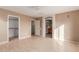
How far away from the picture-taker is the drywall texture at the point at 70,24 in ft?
24.9

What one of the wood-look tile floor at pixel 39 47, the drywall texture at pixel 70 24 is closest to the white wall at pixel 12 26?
the wood-look tile floor at pixel 39 47

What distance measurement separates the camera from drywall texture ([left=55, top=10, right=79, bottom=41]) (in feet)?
24.9

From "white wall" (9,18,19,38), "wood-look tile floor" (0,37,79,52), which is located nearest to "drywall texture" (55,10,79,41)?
"wood-look tile floor" (0,37,79,52)

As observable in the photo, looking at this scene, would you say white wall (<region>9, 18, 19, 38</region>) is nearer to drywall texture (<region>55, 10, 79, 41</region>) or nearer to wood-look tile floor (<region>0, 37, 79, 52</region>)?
wood-look tile floor (<region>0, 37, 79, 52</region>)

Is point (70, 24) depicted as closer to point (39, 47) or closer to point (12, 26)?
point (39, 47)

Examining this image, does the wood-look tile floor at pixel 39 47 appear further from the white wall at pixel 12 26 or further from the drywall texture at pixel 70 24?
the white wall at pixel 12 26

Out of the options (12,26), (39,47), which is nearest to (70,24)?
(39,47)

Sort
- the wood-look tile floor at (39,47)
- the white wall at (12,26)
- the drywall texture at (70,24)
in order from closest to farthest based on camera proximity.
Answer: the wood-look tile floor at (39,47) < the drywall texture at (70,24) < the white wall at (12,26)
